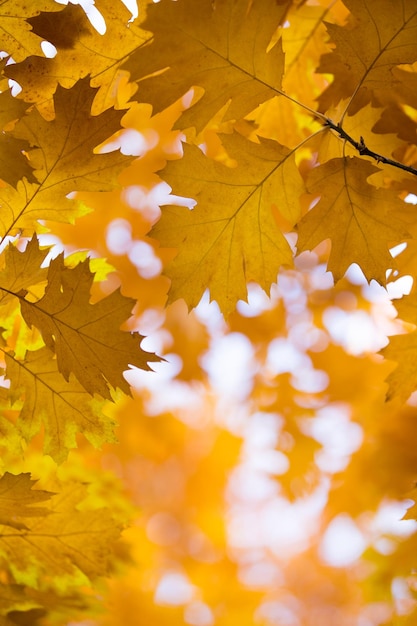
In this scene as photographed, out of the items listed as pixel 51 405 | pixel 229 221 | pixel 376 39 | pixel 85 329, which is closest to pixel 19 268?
pixel 85 329

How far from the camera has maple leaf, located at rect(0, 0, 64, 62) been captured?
1050 mm

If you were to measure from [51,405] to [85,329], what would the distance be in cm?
20

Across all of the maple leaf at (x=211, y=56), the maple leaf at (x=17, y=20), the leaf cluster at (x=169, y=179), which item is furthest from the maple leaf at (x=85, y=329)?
the maple leaf at (x=17, y=20)

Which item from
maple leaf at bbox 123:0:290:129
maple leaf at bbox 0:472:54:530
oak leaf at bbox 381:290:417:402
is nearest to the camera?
maple leaf at bbox 123:0:290:129

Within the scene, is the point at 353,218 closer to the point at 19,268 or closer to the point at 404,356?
the point at 404,356

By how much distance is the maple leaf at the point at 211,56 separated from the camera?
2.96 feet

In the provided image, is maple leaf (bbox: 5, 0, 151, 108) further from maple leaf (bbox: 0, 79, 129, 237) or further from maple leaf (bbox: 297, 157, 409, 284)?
maple leaf (bbox: 297, 157, 409, 284)

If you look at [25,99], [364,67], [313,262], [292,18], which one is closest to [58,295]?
[25,99]

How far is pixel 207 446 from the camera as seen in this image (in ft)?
14.6

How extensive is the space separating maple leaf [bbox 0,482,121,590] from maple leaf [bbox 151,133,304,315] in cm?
63

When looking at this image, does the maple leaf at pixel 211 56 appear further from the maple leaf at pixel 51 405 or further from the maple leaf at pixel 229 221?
the maple leaf at pixel 51 405

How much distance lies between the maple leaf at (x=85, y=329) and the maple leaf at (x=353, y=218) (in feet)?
1.26

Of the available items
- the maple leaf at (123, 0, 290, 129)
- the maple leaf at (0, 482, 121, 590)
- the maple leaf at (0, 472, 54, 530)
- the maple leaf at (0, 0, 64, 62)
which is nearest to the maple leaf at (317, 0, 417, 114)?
the maple leaf at (123, 0, 290, 129)

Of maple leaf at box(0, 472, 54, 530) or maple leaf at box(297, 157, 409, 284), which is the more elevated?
maple leaf at box(297, 157, 409, 284)
